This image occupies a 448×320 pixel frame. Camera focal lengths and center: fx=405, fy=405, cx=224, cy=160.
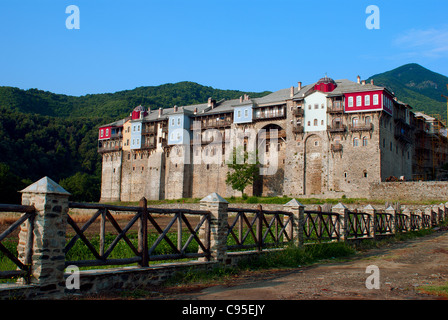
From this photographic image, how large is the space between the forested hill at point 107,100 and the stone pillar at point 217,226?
93.5 m

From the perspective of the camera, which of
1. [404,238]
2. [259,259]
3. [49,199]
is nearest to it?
[49,199]

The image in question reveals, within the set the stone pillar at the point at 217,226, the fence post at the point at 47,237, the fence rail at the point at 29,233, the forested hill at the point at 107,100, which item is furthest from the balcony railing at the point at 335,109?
the forested hill at the point at 107,100

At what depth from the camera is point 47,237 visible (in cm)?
613

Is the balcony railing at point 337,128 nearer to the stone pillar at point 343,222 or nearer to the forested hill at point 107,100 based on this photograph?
the stone pillar at point 343,222

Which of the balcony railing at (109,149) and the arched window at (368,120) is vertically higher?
the arched window at (368,120)

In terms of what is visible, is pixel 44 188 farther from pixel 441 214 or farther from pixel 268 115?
pixel 268 115

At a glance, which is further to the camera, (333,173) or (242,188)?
(242,188)

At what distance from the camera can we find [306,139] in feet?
166

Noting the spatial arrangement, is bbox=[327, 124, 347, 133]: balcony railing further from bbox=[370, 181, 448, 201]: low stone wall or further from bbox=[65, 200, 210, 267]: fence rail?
bbox=[65, 200, 210, 267]: fence rail

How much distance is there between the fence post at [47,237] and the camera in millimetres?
6031

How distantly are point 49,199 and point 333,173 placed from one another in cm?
4513
